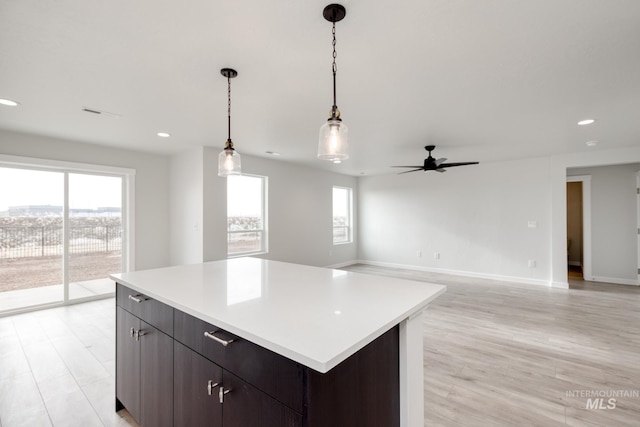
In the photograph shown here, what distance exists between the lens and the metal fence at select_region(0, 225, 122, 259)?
3.82m

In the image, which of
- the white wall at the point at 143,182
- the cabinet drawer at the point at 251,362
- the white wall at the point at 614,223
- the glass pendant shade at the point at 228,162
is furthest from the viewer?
the white wall at the point at 614,223

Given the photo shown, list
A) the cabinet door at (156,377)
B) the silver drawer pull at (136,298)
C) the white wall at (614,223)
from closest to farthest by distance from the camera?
the cabinet door at (156,377)
the silver drawer pull at (136,298)
the white wall at (614,223)

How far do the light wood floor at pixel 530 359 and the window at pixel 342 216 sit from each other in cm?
345

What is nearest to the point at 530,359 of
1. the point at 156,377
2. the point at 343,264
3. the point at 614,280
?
the point at 156,377

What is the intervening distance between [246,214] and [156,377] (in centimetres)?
387

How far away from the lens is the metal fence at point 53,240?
3824mm

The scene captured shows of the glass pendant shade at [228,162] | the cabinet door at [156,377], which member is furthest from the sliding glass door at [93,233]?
the cabinet door at [156,377]

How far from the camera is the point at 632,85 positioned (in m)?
2.43

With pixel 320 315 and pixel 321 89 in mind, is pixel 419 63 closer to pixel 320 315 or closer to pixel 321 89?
pixel 321 89

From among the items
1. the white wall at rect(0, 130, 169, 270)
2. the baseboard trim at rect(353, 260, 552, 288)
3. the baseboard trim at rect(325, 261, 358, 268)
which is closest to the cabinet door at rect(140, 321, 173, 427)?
the white wall at rect(0, 130, 169, 270)

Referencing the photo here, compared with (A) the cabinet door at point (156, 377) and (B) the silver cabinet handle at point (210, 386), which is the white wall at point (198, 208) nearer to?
(A) the cabinet door at point (156, 377)

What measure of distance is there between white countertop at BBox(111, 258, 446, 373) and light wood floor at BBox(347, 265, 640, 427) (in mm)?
1078

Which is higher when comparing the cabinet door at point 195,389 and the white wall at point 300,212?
the white wall at point 300,212

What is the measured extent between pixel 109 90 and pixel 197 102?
700mm
